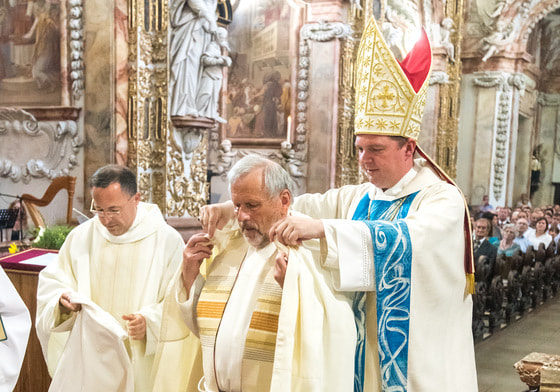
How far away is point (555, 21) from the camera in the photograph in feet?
74.0

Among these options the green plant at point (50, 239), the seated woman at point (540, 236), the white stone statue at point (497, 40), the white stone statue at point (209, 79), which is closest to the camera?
the green plant at point (50, 239)

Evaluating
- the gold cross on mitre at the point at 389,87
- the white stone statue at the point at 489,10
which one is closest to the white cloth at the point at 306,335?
the gold cross on mitre at the point at 389,87

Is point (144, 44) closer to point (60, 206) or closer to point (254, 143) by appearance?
point (60, 206)

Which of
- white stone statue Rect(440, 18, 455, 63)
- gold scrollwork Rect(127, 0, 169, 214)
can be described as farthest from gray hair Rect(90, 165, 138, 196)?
white stone statue Rect(440, 18, 455, 63)

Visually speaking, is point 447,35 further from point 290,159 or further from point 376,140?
point 376,140

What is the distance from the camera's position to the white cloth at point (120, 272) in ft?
11.0

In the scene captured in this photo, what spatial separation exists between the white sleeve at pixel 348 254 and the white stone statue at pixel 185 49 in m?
5.49

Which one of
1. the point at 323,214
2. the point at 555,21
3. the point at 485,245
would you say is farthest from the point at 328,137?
the point at 555,21

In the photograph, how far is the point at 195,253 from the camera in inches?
105

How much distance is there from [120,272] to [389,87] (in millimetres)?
1642

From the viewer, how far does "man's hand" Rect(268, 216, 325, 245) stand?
2266mm

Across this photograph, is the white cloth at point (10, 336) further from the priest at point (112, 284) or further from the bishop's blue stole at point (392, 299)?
the bishop's blue stole at point (392, 299)

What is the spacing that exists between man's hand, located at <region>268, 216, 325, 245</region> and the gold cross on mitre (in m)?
0.69

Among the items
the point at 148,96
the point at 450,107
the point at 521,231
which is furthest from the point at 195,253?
the point at 450,107
